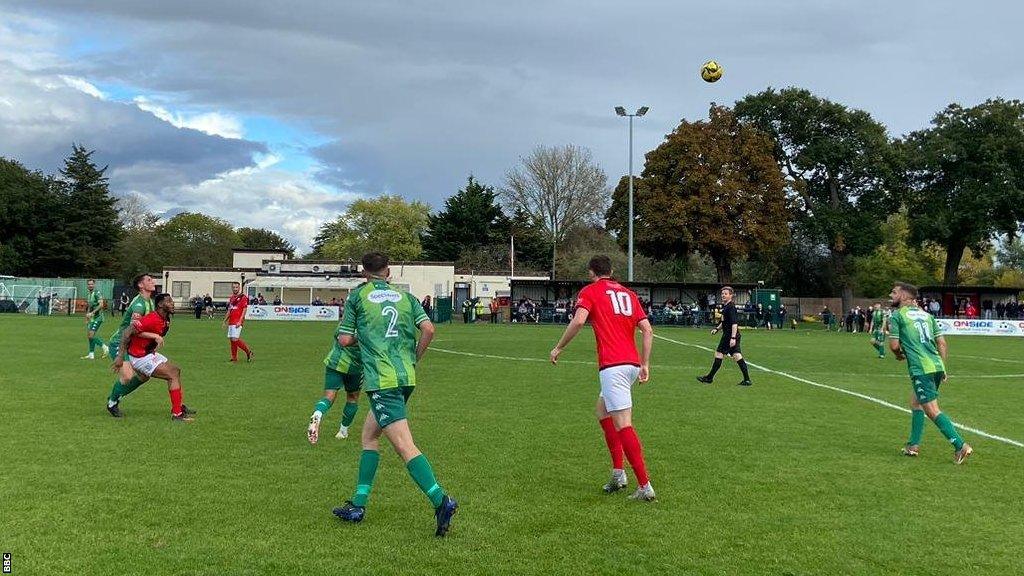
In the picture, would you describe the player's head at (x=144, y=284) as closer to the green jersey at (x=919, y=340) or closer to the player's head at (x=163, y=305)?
the player's head at (x=163, y=305)

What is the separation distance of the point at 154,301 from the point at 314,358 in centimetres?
974

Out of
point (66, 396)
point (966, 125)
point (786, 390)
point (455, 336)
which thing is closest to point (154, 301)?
point (66, 396)

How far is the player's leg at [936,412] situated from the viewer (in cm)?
847

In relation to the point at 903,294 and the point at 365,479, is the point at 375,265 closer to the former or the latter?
the point at 365,479

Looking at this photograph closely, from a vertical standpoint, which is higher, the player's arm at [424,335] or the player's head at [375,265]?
the player's head at [375,265]

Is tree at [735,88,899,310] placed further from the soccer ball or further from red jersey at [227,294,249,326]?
red jersey at [227,294,249,326]

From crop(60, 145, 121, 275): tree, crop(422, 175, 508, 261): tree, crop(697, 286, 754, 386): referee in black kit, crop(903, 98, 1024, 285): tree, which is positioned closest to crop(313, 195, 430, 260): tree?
crop(422, 175, 508, 261): tree

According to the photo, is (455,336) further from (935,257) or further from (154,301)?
(935,257)

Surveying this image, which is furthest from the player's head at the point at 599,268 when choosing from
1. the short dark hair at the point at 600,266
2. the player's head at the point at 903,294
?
the player's head at the point at 903,294

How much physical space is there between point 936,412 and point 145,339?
9.42m

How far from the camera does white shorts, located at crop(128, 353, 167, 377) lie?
1043 cm

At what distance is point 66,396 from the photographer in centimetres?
1257

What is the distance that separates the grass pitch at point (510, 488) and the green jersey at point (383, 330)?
110 cm

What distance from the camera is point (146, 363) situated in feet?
34.2
